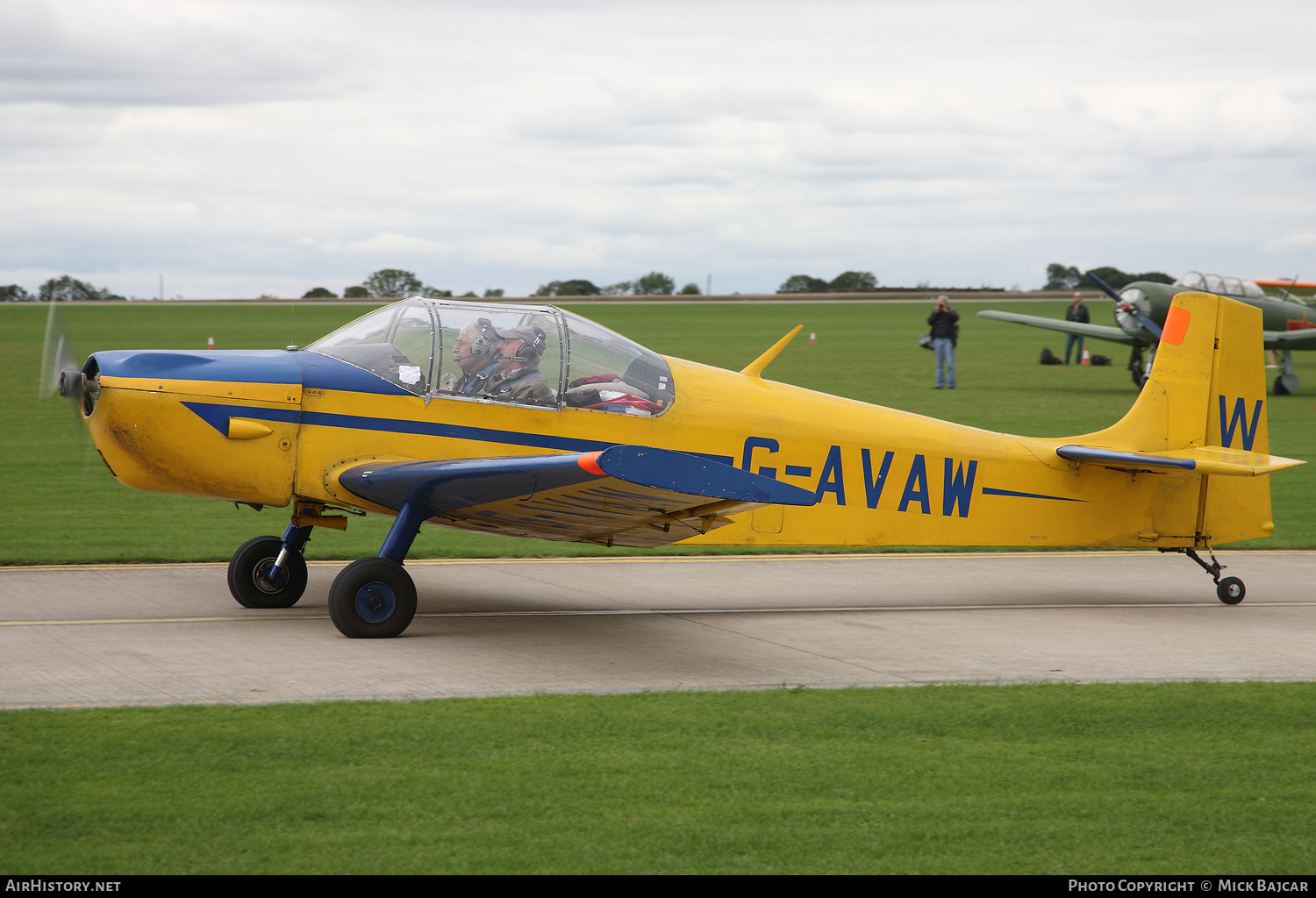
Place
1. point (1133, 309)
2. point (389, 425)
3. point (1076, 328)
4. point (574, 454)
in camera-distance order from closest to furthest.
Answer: point (574, 454)
point (389, 425)
point (1133, 309)
point (1076, 328)

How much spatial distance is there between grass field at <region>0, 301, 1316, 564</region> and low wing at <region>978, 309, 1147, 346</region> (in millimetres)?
1336

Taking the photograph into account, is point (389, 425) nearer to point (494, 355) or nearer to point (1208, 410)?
point (494, 355)

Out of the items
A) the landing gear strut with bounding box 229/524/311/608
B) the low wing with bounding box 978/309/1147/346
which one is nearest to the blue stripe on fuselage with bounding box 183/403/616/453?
the landing gear strut with bounding box 229/524/311/608

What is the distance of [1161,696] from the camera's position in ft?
23.6

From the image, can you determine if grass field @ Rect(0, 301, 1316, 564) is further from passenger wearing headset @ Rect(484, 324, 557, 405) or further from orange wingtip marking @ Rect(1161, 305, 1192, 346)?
orange wingtip marking @ Rect(1161, 305, 1192, 346)

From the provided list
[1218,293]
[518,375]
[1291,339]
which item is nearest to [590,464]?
[518,375]

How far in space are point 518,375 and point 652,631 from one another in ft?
6.96

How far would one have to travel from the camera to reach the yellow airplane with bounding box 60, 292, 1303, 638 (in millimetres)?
8180

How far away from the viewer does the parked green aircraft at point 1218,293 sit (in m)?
31.4

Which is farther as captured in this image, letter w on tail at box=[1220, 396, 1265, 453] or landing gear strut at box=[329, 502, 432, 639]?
letter w on tail at box=[1220, 396, 1265, 453]

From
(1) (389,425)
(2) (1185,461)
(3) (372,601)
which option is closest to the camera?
(3) (372,601)

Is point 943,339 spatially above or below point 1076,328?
below

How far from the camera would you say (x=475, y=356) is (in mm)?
8789

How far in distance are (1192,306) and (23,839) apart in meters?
9.72
